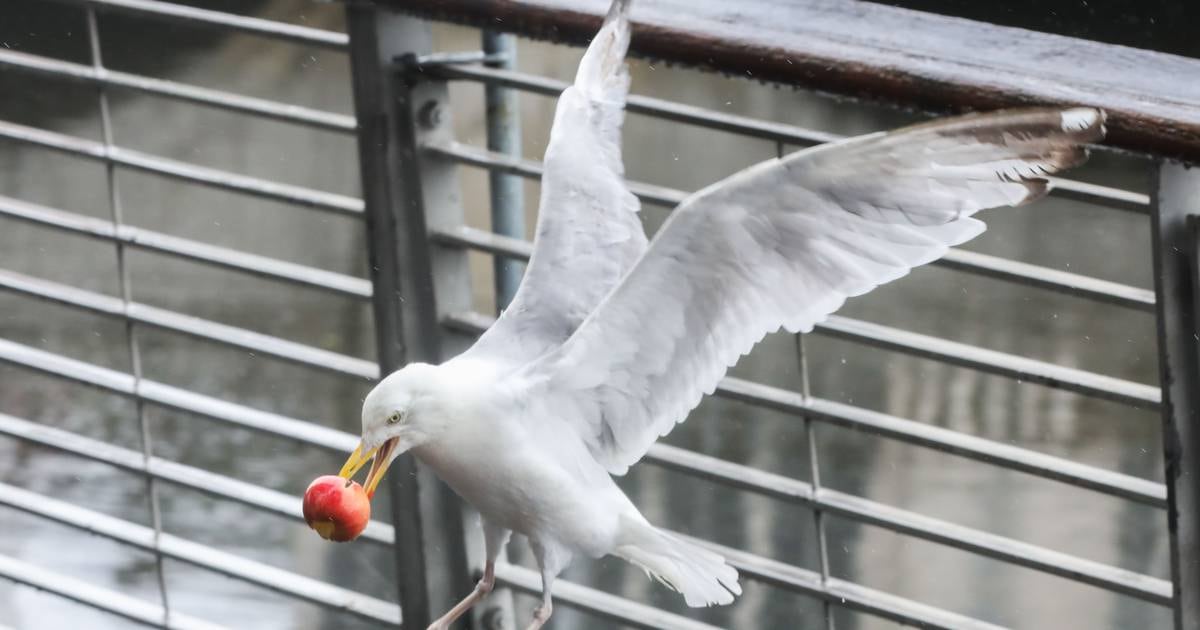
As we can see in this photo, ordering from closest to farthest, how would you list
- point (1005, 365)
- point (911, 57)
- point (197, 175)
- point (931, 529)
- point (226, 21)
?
point (911, 57) → point (1005, 365) → point (931, 529) → point (226, 21) → point (197, 175)

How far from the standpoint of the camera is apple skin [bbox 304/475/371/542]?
154cm

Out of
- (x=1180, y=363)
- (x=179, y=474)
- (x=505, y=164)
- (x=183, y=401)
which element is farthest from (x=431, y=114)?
(x=1180, y=363)

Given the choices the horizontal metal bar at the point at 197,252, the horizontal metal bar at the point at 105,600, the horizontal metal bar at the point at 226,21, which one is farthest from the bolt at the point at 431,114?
the horizontal metal bar at the point at 105,600

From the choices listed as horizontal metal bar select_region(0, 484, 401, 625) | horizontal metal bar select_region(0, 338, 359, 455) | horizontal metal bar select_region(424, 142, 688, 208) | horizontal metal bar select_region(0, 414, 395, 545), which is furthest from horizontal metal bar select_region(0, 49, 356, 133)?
horizontal metal bar select_region(0, 484, 401, 625)

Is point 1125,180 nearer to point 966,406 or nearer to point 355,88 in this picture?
point 966,406

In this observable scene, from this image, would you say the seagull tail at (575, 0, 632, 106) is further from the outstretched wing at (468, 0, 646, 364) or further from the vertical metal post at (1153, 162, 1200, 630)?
the vertical metal post at (1153, 162, 1200, 630)

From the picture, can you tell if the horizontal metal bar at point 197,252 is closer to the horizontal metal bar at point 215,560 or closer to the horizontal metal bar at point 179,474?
the horizontal metal bar at point 179,474

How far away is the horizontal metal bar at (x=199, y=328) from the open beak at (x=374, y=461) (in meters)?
0.57

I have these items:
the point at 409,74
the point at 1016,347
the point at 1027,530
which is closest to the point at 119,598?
the point at 409,74

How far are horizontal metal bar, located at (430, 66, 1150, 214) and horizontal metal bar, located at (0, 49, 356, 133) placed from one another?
0.18 m

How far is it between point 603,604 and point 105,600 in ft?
3.00

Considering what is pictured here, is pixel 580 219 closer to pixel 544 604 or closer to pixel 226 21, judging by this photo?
pixel 544 604

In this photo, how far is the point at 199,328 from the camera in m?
2.42

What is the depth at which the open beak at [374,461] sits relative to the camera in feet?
5.29
